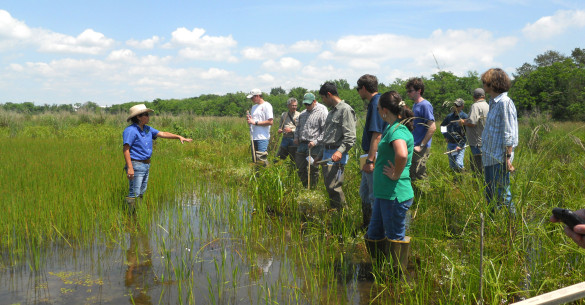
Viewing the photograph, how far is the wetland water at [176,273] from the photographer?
11.6 feet

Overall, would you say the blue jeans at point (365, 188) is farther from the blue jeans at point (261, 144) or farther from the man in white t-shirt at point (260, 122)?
the blue jeans at point (261, 144)

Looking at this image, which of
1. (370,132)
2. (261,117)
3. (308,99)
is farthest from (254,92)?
(370,132)

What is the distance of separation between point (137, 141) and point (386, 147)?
11.5 feet

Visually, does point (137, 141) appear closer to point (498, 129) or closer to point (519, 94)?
point (498, 129)

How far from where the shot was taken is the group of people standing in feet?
11.8

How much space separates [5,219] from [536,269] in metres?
5.37

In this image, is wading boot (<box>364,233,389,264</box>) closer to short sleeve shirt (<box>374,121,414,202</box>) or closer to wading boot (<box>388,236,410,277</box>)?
wading boot (<box>388,236,410,277</box>)

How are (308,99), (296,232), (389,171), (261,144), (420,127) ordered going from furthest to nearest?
(261,144), (308,99), (420,127), (296,232), (389,171)

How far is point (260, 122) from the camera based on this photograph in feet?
26.8

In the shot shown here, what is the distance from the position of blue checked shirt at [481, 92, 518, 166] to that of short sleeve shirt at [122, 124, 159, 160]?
417 cm

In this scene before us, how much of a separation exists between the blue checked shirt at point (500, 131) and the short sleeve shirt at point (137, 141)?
164 inches

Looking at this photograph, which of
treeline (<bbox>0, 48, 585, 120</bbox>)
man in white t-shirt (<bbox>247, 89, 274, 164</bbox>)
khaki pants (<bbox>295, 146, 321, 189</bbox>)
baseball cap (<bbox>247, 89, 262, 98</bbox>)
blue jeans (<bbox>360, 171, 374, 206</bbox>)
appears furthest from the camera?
treeline (<bbox>0, 48, 585, 120</bbox>)

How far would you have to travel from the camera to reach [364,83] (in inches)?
183

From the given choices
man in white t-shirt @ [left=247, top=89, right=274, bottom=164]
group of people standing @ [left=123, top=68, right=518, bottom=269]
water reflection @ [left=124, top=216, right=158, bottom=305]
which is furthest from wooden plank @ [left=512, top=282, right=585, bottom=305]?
man in white t-shirt @ [left=247, top=89, right=274, bottom=164]
